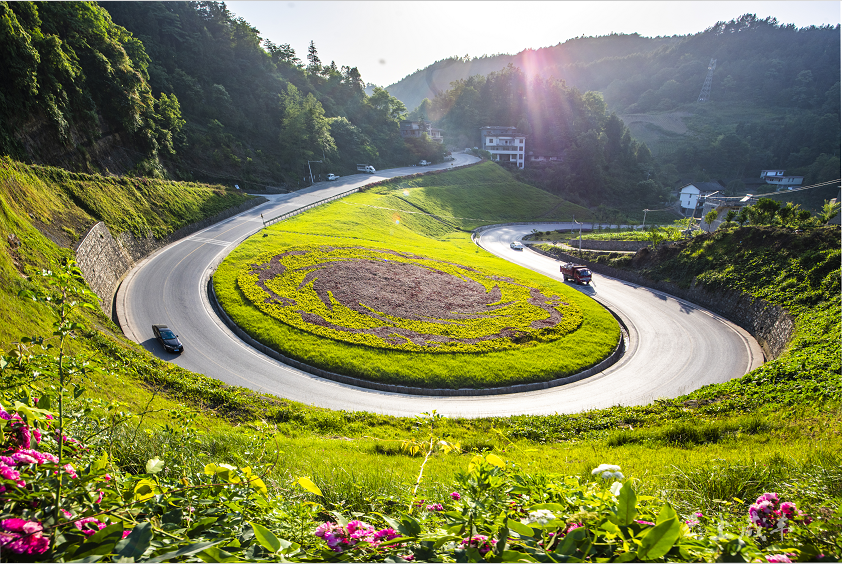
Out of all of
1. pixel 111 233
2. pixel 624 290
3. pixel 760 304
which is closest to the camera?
pixel 760 304

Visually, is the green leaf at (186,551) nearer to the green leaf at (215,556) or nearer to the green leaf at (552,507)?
the green leaf at (215,556)

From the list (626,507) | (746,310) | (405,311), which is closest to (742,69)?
(746,310)

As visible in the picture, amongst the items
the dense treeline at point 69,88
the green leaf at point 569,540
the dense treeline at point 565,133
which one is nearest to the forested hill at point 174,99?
the dense treeline at point 69,88

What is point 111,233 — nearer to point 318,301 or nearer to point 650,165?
point 318,301

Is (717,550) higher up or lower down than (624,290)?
higher up

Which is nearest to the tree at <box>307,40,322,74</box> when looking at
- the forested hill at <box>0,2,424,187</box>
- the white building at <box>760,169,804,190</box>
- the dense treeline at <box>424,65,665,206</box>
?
the forested hill at <box>0,2,424,187</box>

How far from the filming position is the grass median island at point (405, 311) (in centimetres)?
1970

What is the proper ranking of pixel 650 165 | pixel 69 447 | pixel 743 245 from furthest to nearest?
1. pixel 650 165
2. pixel 743 245
3. pixel 69 447

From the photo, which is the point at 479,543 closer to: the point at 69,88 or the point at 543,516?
the point at 543,516

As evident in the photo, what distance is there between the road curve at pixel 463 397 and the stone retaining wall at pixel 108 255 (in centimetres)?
70

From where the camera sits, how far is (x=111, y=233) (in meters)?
27.0

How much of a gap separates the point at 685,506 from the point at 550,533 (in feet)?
7.74

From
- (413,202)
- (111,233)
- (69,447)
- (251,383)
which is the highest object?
(413,202)

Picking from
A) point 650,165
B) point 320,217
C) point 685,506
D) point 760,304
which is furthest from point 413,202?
→ point 650,165
